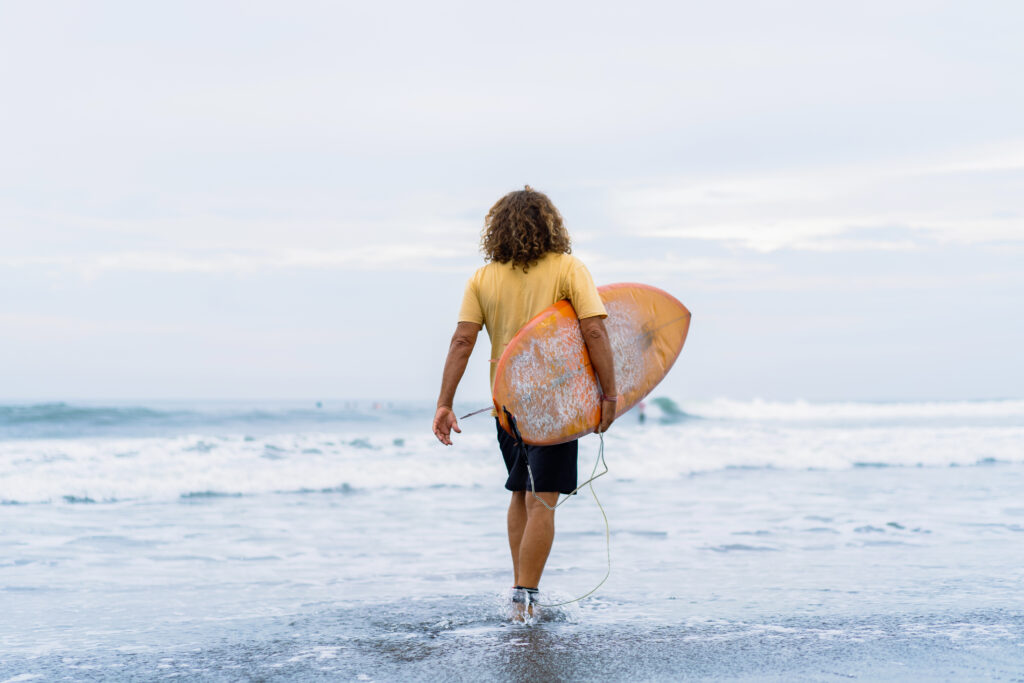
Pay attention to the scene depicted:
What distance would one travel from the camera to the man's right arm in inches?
138

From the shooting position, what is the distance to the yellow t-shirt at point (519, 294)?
3.56 meters

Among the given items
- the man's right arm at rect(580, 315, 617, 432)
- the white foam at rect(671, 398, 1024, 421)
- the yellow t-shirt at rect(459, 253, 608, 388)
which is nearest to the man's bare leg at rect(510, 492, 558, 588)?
the man's right arm at rect(580, 315, 617, 432)

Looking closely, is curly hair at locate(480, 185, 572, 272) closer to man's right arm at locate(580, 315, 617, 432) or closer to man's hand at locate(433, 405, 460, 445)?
man's right arm at locate(580, 315, 617, 432)

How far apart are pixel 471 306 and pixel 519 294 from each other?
218 mm

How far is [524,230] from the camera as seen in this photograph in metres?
3.54

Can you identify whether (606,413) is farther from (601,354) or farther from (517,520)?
(517,520)

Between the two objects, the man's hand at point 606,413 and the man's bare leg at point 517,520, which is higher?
the man's hand at point 606,413

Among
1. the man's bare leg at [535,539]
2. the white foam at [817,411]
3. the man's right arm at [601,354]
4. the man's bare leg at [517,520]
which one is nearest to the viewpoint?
the man's right arm at [601,354]

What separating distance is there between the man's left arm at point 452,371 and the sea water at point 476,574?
816 mm

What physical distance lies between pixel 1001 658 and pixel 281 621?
274 centimetres

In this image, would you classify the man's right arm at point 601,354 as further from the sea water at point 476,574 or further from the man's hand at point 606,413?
the sea water at point 476,574

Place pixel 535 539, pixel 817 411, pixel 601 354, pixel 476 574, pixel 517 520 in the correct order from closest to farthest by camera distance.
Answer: pixel 601 354 < pixel 535 539 < pixel 517 520 < pixel 476 574 < pixel 817 411

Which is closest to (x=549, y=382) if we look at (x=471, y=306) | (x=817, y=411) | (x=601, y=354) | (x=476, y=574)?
(x=601, y=354)

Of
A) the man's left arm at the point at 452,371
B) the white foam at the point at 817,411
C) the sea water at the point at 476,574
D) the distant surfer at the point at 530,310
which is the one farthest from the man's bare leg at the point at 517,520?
the white foam at the point at 817,411
